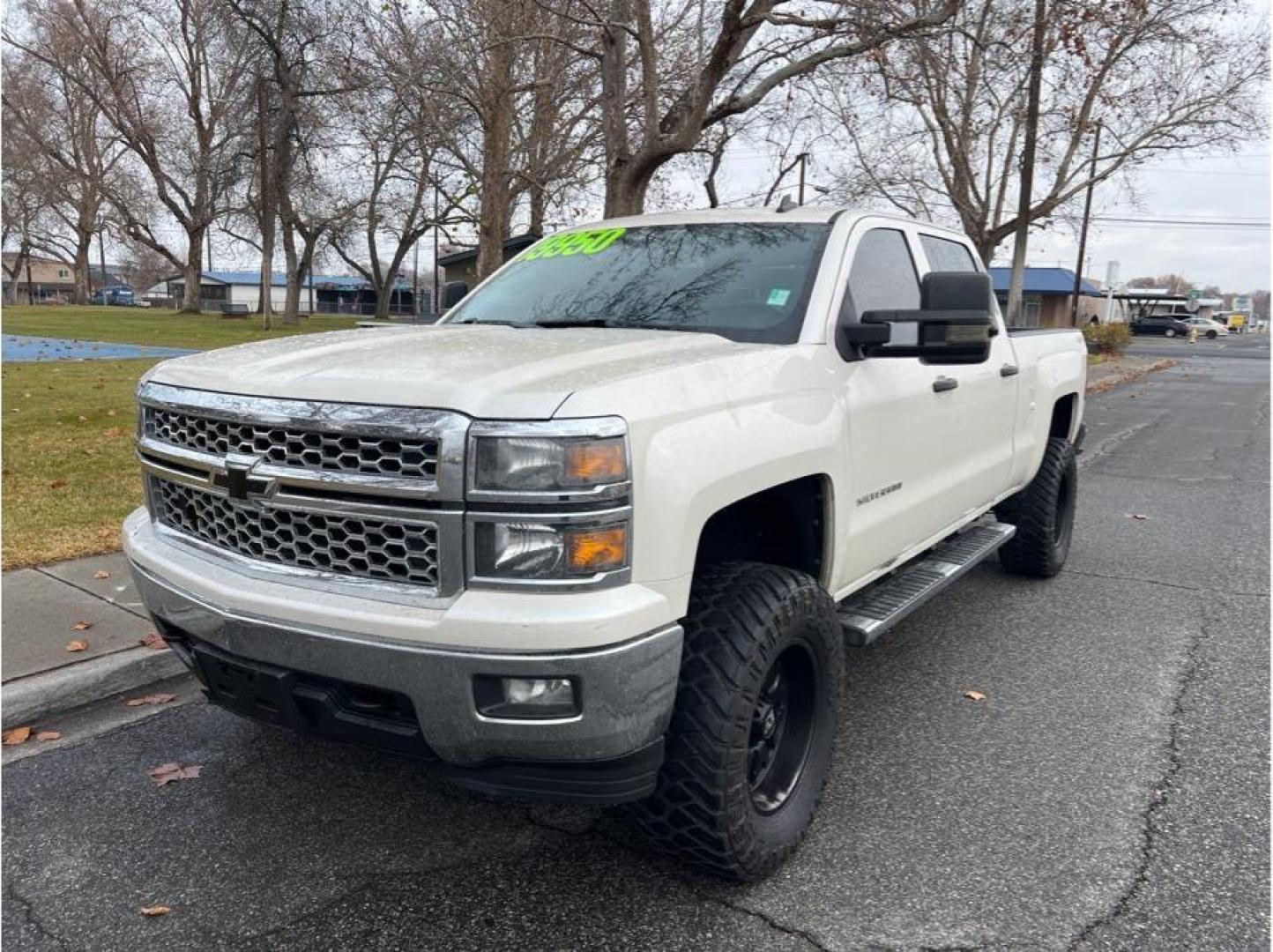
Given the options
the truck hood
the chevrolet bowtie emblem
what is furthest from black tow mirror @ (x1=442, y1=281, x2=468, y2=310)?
the chevrolet bowtie emblem

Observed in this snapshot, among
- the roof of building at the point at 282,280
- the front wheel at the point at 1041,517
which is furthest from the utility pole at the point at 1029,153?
the roof of building at the point at 282,280

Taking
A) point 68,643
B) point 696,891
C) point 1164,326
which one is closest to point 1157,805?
point 696,891

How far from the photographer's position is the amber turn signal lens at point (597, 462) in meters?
2.16

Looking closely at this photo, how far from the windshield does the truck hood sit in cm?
22

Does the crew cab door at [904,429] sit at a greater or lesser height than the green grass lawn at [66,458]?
greater

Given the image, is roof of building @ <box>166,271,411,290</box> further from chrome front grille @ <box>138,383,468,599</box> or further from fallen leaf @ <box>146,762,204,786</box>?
chrome front grille @ <box>138,383,468,599</box>

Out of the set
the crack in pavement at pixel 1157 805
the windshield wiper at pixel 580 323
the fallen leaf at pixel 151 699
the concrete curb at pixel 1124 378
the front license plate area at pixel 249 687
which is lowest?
the fallen leaf at pixel 151 699

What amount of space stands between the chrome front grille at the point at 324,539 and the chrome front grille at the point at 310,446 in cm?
12

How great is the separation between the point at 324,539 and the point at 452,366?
1.78 feet

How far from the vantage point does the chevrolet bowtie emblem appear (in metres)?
2.46

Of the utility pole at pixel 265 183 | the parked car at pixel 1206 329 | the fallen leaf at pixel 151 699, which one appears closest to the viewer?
the fallen leaf at pixel 151 699

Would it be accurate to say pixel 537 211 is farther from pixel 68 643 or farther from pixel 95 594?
pixel 68 643

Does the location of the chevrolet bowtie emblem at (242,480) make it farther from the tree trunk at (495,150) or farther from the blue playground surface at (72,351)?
the blue playground surface at (72,351)

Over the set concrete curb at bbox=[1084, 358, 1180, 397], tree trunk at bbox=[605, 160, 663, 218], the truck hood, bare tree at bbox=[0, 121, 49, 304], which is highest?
bare tree at bbox=[0, 121, 49, 304]
